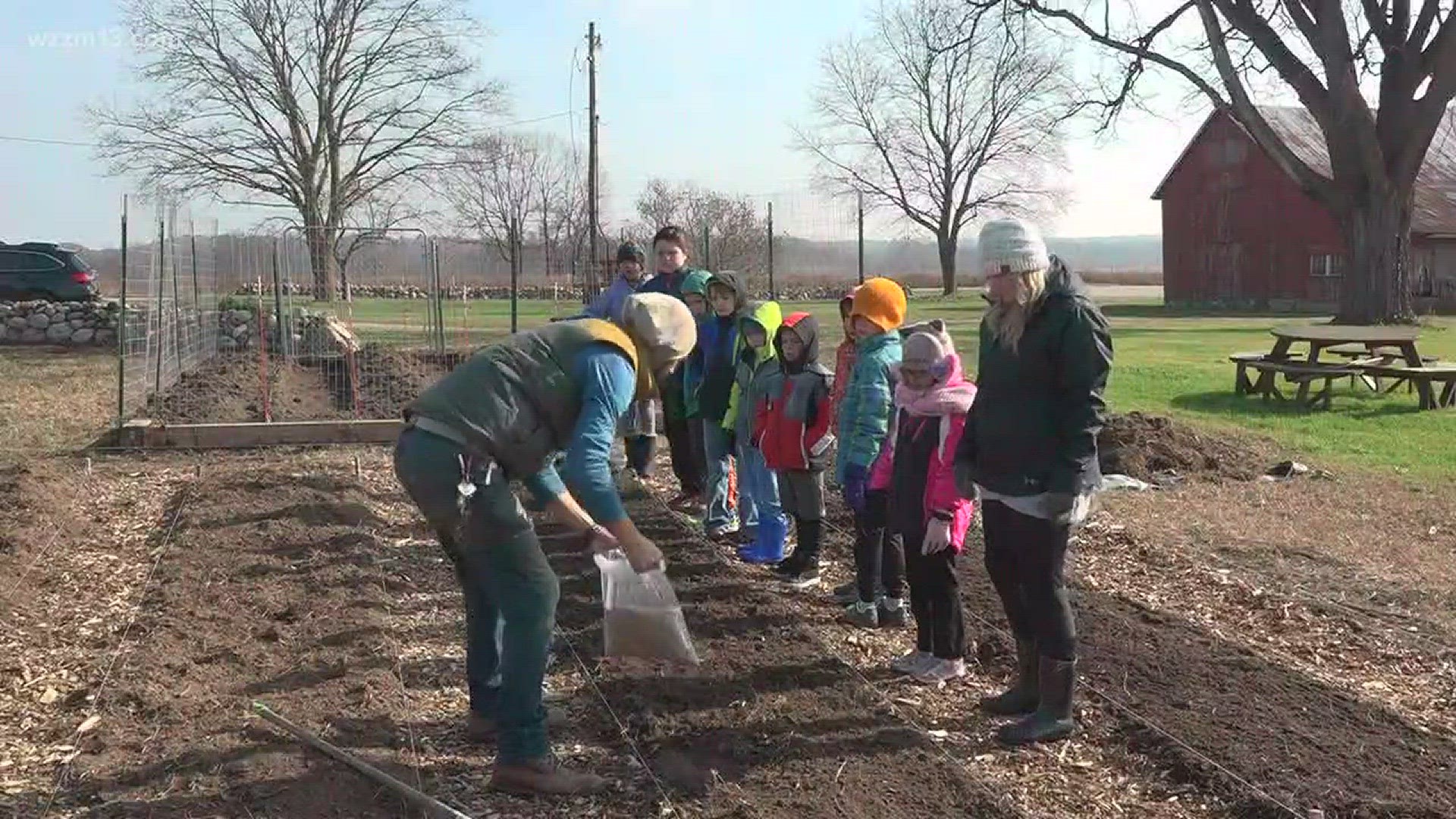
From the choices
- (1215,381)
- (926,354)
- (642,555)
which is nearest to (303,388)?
(1215,381)

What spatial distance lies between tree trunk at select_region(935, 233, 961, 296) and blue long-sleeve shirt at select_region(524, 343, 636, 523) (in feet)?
130

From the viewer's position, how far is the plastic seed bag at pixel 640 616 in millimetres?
A: 4137

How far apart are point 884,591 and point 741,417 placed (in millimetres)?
1405

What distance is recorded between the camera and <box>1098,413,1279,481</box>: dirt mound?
927cm

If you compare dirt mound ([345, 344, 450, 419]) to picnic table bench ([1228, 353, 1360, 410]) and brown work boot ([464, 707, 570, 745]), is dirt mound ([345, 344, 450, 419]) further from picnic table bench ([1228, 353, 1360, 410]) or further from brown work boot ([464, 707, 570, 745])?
picnic table bench ([1228, 353, 1360, 410])

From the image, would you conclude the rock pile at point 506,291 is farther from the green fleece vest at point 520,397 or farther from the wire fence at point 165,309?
the green fleece vest at point 520,397

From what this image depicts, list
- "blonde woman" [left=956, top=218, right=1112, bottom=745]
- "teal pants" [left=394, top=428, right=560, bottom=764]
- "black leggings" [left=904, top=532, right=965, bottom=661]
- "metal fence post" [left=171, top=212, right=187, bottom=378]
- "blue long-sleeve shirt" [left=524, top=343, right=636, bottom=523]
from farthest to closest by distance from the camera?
"metal fence post" [left=171, top=212, right=187, bottom=378], "black leggings" [left=904, top=532, right=965, bottom=661], "blonde woman" [left=956, top=218, right=1112, bottom=745], "teal pants" [left=394, top=428, right=560, bottom=764], "blue long-sleeve shirt" [left=524, top=343, right=636, bottom=523]

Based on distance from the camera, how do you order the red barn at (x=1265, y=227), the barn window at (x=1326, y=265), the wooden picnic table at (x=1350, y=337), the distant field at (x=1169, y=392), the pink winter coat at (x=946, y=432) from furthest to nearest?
the barn window at (x=1326, y=265), the red barn at (x=1265, y=227), the wooden picnic table at (x=1350, y=337), the distant field at (x=1169, y=392), the pink winter coat at (x=946, y=432)

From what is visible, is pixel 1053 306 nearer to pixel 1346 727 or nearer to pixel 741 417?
pixel 1346 727

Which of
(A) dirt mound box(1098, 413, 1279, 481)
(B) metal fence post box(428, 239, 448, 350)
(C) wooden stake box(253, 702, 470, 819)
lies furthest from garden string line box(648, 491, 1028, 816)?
(B) metal fence post box(428, 239, 448, 350)

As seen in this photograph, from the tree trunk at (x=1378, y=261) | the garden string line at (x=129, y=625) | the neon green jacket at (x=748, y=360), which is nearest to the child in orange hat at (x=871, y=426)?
the neon green jacket at (x=748, y=360)

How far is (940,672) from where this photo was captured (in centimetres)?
487

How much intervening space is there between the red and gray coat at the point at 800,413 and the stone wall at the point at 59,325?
62.6ft

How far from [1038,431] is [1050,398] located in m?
0.11
